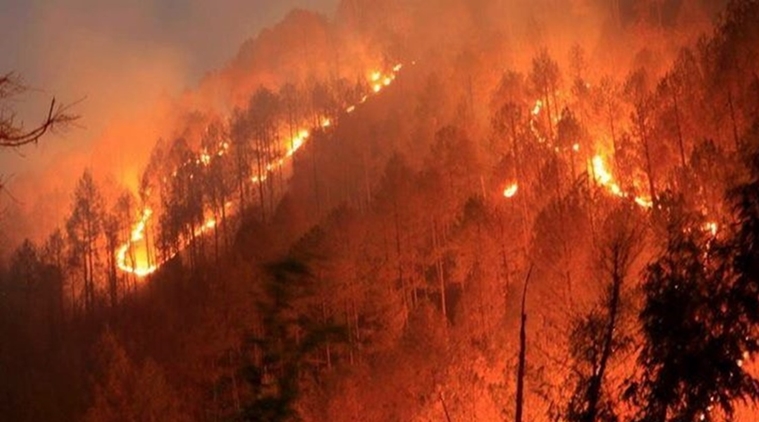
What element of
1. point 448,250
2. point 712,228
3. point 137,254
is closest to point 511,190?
point 448,250

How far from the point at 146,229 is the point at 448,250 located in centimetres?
4991

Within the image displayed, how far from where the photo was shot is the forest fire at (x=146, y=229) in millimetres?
74562

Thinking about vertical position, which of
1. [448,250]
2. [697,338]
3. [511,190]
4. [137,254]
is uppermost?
[137,254]

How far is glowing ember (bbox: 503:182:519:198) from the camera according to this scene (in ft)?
140

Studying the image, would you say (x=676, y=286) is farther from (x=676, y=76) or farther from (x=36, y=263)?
(x=36, y=263)

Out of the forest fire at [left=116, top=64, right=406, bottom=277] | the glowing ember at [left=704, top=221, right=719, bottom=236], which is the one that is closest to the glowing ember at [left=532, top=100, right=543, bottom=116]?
the forest fire at [left=116, top=64, right=406, bottom=277]

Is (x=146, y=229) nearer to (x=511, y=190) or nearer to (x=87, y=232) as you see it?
(x=87, y=232)

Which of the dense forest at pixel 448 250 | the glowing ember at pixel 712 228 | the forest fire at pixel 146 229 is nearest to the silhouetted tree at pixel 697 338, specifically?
the dense forest at pixel 448 250

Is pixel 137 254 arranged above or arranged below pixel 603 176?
above

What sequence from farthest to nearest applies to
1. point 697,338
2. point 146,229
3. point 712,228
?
point 146,229, point 712,228, point 697,338

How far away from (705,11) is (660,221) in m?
34.5

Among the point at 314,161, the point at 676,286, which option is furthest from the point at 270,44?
the point at 676,286

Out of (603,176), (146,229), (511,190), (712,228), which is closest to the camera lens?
(712,228)

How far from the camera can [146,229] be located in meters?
80.6
